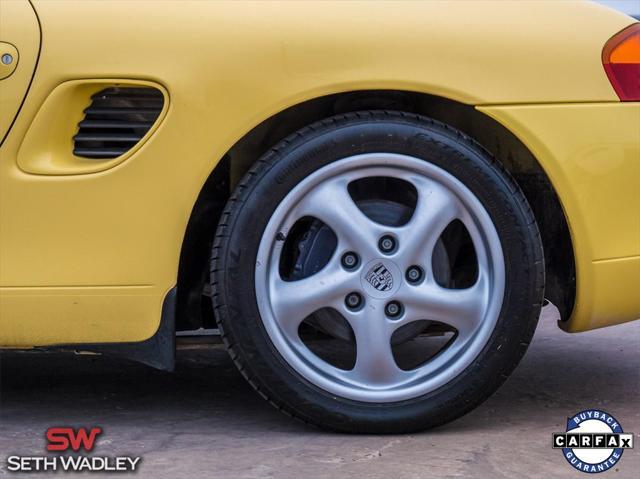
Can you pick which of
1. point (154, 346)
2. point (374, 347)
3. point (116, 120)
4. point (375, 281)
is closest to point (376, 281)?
point (375, 281)

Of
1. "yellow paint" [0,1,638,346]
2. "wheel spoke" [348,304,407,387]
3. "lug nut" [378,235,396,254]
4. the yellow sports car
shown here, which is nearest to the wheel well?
the yellow sports car

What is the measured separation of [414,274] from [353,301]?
6.5 inches

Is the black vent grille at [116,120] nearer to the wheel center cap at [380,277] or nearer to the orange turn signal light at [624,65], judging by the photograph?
the wheel center cap at [380,277]

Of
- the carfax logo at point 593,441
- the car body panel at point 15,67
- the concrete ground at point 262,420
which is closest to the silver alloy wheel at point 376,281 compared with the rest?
the concrete ground at point 262,420

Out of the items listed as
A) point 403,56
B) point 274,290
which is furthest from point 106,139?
point 403,56

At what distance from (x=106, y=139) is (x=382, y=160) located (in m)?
0.67

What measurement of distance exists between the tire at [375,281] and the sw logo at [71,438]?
0.42 metres

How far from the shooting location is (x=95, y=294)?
3104mm

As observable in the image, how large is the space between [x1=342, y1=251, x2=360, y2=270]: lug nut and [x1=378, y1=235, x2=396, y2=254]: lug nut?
0.07 m

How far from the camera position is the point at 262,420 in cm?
341

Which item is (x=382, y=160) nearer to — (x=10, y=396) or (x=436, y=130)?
(x=436, y=130)

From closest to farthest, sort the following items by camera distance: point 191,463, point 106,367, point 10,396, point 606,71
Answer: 1. point 191,463
2. point 606,71
3. point 10,396
4. point 106,367

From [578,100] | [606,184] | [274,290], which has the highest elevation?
[578,100]

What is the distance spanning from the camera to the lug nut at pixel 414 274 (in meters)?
3.16
